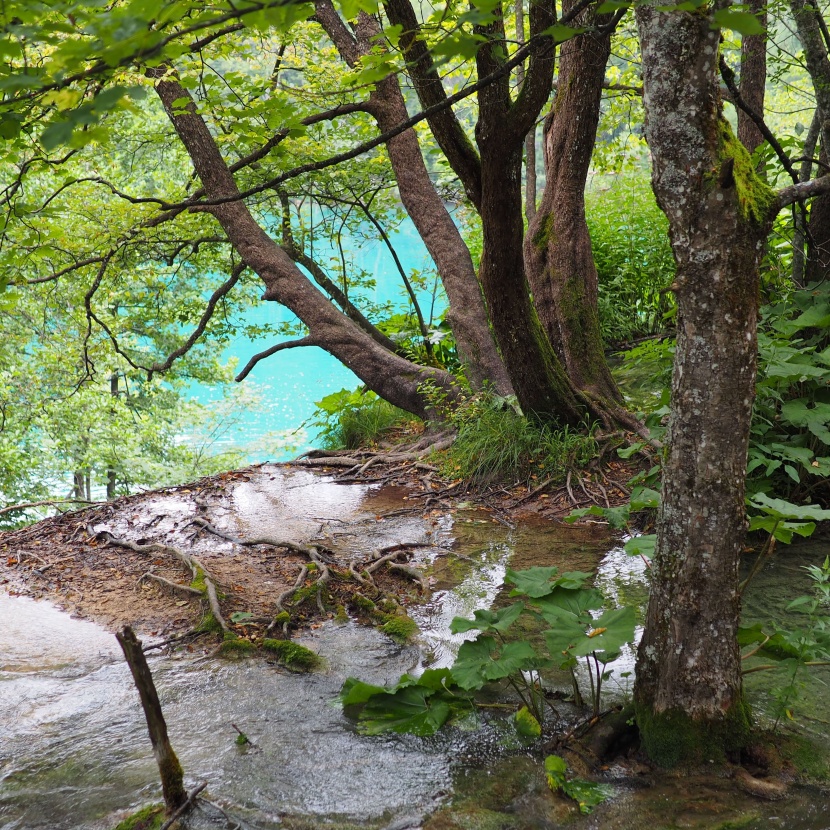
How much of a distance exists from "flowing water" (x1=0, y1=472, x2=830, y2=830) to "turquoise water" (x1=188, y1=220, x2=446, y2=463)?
530cm

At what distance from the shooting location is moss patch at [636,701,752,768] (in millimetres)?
2311

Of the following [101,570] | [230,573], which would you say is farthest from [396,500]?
[101,570]

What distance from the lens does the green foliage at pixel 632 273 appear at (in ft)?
27.5

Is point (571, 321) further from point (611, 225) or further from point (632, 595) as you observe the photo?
→ point (611, 225)

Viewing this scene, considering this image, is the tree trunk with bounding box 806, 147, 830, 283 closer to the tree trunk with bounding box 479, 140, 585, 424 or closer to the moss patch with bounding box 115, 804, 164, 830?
the tree trunk with bounding box 479, 140, 585, 424

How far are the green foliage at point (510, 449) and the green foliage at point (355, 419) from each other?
2082 mm

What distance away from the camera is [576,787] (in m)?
2.35

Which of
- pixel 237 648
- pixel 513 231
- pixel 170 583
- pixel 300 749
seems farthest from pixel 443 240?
pixel 300 749

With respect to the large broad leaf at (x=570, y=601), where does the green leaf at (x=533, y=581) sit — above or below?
above

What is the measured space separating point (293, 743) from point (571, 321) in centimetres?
448

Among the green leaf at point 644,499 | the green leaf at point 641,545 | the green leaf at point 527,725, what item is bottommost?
the green leaf at point 527,725

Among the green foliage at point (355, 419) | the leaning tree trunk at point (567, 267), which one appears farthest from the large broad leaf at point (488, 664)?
the green foliage at point (355, 419)

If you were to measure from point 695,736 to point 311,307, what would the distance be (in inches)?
233

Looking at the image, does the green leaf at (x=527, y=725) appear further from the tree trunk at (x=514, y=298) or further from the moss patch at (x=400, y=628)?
the tree trunk at (x=514, y=298)
